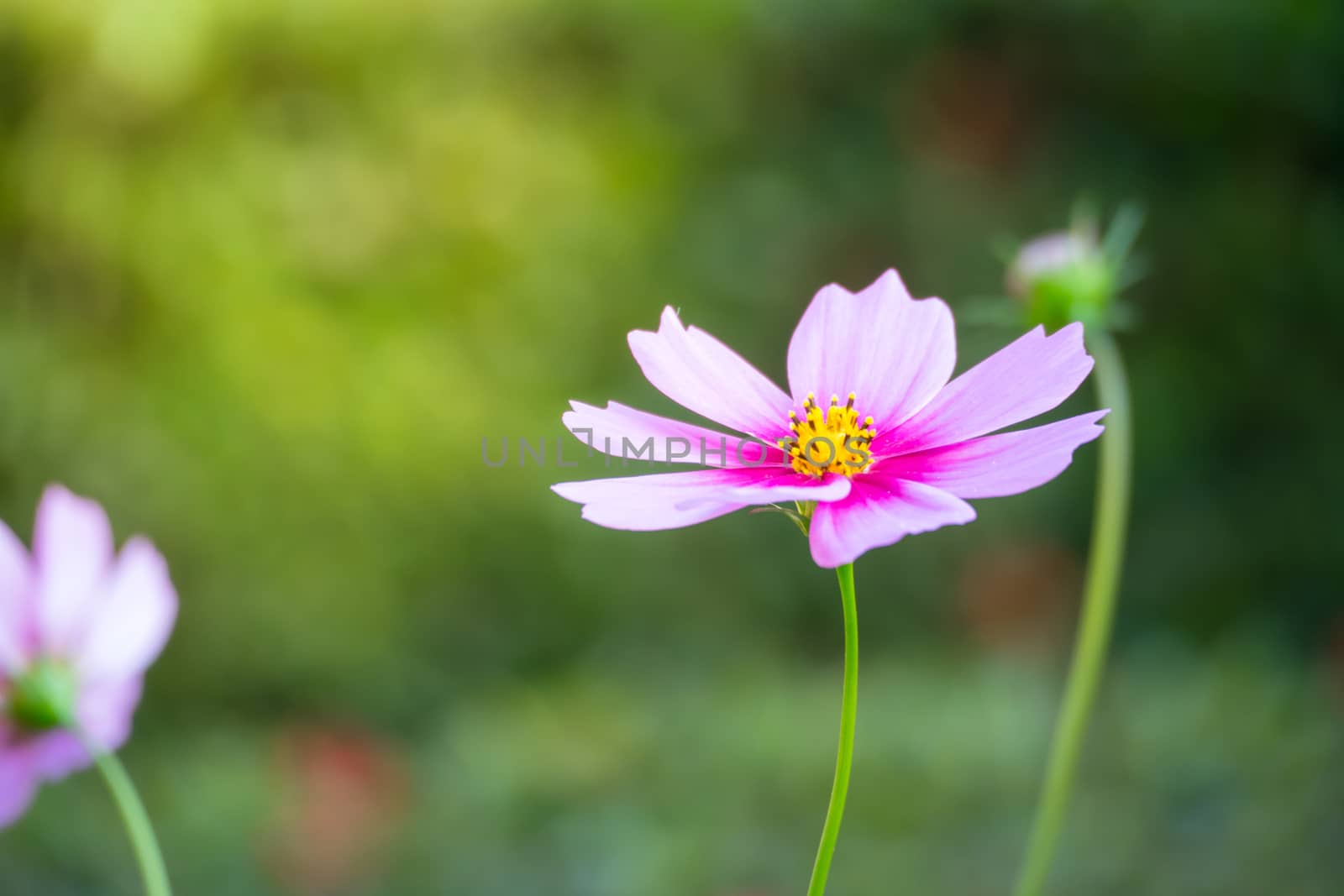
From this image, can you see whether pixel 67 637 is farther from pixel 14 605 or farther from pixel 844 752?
pixel 844 752

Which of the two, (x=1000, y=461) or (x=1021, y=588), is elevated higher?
(x=1021, y=588)

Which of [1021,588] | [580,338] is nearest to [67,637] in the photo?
[580,338]

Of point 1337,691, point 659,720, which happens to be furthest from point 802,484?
point 1337,691

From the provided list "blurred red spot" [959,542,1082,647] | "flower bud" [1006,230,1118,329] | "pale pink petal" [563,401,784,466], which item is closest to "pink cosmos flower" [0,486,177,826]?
"pale pink petal" [563,401,784,466]

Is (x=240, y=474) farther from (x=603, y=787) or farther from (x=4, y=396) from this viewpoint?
(x=603, y=787)

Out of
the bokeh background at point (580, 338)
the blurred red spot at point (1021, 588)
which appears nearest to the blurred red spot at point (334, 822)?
the bokeh background at point (580, 338)

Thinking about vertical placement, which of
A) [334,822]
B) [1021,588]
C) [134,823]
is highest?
[1021,588]

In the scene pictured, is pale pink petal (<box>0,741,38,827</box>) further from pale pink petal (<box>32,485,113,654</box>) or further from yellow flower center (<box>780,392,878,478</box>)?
yellow flower center (<box>780,392,878,478</box>)
